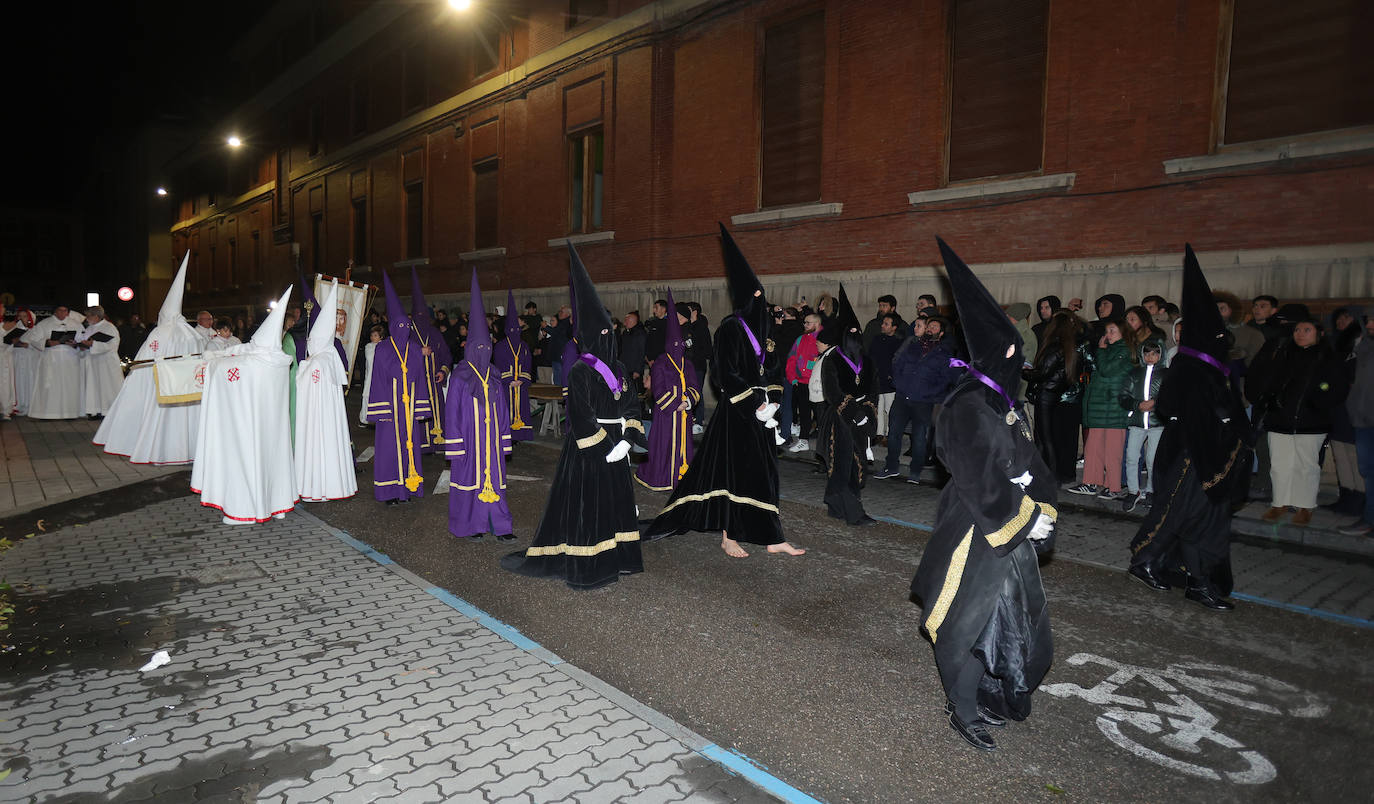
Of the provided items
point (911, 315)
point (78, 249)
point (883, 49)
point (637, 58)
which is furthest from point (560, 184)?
point (78, 249)

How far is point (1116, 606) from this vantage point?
Answer: 5852 millimetres

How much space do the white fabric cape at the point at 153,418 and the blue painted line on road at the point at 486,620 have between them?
7379mm

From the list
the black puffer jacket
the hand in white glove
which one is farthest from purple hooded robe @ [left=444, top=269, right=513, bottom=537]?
the black puffer jacket

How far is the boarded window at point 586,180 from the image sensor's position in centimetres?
2025

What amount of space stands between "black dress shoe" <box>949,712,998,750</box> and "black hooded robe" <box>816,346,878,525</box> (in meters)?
4.28

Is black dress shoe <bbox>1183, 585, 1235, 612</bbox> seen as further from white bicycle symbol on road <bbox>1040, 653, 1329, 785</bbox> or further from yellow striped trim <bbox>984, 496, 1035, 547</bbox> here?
yellow striped trim <bbox>984, 496, 1035, 547</bbox>

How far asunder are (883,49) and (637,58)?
21.5 ft

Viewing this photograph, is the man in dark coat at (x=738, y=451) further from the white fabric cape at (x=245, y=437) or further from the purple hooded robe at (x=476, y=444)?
the white fabric cape at (x=245, y=437)

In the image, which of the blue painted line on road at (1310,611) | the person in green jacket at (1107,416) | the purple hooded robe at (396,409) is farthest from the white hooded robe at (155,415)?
the blue painted line on road at (1310,611)

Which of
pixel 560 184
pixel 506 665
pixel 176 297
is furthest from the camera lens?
pixel 560 184

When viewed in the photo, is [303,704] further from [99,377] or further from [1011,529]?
[99,377]

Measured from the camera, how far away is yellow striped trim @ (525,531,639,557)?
20.1ft

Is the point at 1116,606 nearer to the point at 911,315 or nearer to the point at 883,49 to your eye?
the point at 911,315

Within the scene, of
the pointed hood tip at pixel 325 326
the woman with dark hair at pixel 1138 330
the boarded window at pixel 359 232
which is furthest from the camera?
the boarded window at pixel 359 232
